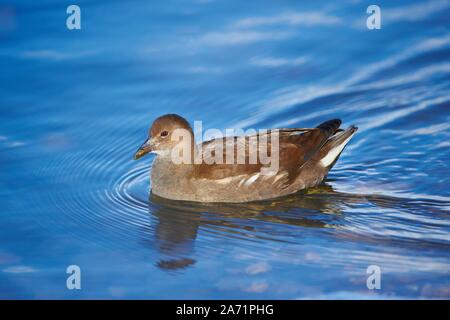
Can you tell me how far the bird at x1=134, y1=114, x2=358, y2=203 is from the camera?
11320 mm

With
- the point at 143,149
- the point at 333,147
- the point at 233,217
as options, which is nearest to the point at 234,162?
the point at 233,217

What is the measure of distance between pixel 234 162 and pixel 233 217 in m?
0.86

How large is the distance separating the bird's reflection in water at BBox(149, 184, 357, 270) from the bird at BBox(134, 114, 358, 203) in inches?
5.9

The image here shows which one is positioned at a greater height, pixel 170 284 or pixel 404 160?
pixel 404 160

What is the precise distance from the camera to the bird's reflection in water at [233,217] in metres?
10.1

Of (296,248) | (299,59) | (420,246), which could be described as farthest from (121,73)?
(420,246)

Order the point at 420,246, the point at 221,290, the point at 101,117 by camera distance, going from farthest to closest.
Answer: the point at 101,117 < the point at 420,246 < the point at 221,290

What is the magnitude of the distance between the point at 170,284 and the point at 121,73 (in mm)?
5747

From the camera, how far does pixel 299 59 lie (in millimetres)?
14406

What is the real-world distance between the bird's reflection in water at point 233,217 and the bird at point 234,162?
0.15m

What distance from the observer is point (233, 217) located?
1084 cm

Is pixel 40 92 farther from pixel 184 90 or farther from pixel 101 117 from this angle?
pixel 184 90

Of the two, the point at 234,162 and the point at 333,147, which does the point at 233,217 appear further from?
the point at 333,147

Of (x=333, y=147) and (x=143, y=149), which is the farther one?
(x=333, y=147)
